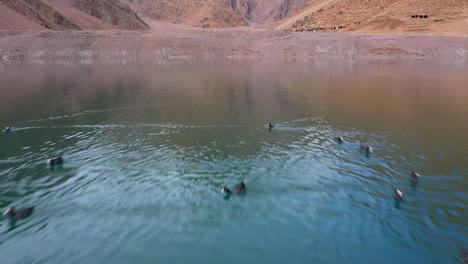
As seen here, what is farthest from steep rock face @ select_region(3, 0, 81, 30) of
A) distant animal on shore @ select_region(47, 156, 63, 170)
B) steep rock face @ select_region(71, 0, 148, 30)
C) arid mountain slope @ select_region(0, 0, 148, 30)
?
distant animal on shore @ select_region(47, 156, 63, 170)

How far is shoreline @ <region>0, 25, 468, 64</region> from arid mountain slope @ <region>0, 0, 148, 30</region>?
19294 millimetres

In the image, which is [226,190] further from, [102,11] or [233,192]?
[102,11]

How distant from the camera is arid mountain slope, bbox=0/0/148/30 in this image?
135625mm

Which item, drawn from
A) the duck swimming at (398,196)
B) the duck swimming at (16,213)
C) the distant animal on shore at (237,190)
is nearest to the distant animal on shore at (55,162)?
the duck swimming at (16,213)

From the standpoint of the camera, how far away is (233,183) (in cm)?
2070

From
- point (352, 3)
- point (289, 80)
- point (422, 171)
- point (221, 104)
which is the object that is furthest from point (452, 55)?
point (422, 171)

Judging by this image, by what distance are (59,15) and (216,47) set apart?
85.7 meters

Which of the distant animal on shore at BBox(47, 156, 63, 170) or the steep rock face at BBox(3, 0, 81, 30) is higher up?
the steep rock face at BBox(3, 0, 81, 30)

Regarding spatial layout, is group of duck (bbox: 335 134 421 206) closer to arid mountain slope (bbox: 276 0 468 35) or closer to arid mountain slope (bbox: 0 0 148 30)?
arid mountain slope (bbox: 0 0 148 30)

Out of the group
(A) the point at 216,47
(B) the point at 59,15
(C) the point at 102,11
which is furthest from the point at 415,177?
(C) the point at 102,11

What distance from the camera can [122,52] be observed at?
123m

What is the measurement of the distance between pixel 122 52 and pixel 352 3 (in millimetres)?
139214

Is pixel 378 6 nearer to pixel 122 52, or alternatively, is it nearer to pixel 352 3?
pixel 352 3

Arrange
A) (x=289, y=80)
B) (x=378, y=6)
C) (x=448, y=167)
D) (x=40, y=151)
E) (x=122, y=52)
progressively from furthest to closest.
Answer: (x=378, y=6) < (x=122, y=52) < (x=289, y=80) < (x=40, y=151) < (x=448, y=167)
